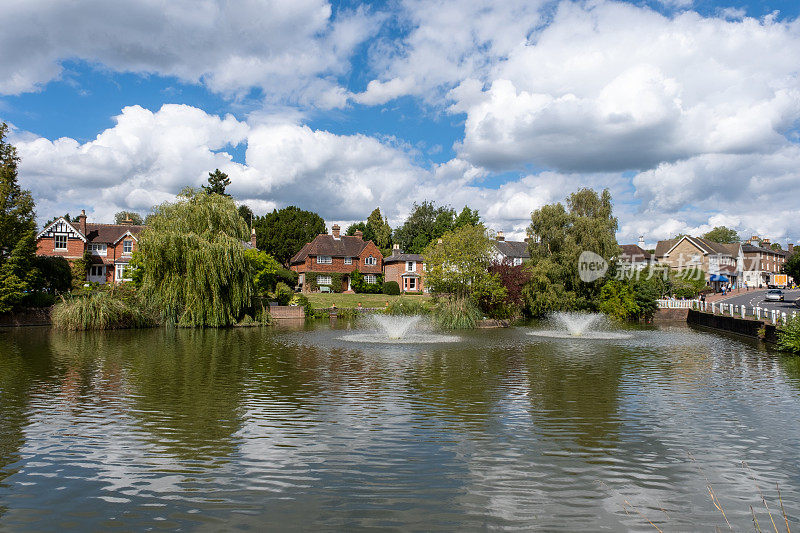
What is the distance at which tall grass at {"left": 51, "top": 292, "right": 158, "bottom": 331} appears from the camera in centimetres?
3419

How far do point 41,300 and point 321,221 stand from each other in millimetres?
60317

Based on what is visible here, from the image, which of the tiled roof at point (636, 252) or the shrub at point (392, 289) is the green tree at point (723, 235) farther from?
the shrub at point (392, 289)

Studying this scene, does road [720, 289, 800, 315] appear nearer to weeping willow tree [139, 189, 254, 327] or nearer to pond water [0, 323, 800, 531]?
pond water [0, 323, 800, 531]

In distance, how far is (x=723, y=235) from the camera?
484 ft

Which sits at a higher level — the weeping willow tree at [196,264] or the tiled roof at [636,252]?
the tiled roof at [636,252]

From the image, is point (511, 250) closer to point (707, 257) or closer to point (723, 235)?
point (707, 257)

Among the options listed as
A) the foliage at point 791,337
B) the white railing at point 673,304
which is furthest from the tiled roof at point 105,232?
the foliage at point 791,337

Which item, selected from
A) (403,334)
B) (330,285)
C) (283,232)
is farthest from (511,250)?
(403,334)

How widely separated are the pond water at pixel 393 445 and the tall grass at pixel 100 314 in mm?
14927

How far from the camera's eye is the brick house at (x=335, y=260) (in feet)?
251

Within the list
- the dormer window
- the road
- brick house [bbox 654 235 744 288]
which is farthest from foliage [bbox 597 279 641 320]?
the dormer window

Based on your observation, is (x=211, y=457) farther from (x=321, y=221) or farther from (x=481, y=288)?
(x=321, y=221)

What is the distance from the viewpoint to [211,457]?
30.6 ft

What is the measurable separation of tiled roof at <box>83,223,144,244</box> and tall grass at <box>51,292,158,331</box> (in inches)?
1278
